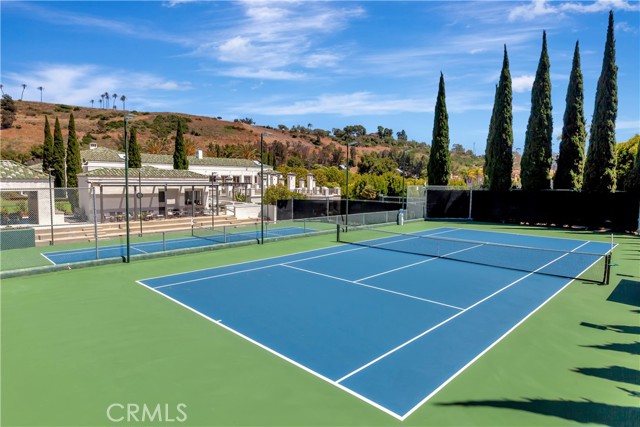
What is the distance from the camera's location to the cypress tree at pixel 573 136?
32.1m

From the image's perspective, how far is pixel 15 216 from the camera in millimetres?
24438

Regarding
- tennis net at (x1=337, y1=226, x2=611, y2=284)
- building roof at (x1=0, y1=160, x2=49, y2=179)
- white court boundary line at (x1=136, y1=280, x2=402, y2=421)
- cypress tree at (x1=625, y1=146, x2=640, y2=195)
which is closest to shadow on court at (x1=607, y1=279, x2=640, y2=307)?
tennis net at (x1=337, y1=226, x2=611, y2=284)

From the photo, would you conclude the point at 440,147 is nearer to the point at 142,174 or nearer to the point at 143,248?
the point at 142,174

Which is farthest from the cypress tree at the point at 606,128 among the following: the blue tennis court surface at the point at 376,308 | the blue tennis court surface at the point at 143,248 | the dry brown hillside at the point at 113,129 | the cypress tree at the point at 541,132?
the dry brown hillside at the point at 113,129

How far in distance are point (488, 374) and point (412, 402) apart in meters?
1.84

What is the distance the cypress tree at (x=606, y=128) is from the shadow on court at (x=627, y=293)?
18569 millimetres

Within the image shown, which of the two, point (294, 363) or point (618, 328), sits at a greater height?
point (618, 328)

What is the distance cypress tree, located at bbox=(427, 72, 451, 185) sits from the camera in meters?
39.1

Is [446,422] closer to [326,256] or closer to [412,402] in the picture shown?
[412,402]

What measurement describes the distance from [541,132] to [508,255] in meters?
18.8

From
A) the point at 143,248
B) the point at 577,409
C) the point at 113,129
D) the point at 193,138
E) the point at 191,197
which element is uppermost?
the point at 113,129

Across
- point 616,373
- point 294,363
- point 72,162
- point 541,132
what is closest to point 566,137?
point 541,132

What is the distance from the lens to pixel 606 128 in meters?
29.5

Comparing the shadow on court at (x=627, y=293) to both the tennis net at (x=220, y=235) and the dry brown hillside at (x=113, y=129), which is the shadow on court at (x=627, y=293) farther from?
the dry brown hillside at (x=113, y=129)
